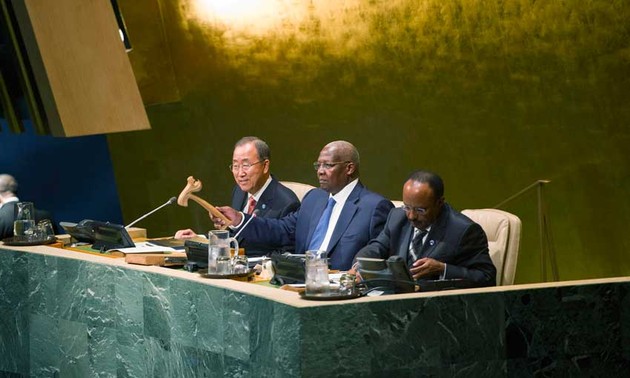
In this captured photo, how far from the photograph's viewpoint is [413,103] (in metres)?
7.27

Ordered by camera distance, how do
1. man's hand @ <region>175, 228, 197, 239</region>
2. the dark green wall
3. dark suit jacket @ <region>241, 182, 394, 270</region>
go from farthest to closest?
the dark green wall → man's hand @ <region>175, 228, 197, 239</region> → dark suit jacket @ <region>241, 182, 394, 270</region>

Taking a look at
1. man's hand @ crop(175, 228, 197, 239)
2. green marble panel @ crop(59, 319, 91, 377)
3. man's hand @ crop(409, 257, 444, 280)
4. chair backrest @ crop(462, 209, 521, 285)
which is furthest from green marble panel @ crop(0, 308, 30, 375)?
chair backrest @ crop(462, 209, 521, 285)

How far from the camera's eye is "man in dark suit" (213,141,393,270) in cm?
518

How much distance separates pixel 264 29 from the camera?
309 inches

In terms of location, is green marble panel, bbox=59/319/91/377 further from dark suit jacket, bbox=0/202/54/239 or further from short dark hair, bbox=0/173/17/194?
short dark hair, bbox=0/173/17/194

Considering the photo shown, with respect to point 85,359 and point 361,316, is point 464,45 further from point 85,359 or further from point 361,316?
point 361,316

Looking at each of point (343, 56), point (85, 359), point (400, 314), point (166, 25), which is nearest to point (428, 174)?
point (400, 314)

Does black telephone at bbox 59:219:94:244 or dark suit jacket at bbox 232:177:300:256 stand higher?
black telephone at bbox 59:219:94:244

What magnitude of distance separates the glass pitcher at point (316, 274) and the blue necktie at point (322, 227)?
4.91 ft

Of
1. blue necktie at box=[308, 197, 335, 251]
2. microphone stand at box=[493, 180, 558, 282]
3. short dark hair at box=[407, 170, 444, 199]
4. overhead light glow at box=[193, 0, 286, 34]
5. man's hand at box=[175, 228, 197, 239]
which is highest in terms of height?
overhead light glow at box=[193, 0, 286, 34]

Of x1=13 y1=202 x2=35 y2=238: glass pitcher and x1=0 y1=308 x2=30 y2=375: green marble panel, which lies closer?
x1=0 y1=308 x2=30 y2=375: green marble panel

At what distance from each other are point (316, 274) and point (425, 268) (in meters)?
0.70

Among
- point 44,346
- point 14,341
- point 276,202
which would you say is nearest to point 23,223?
point 14,341

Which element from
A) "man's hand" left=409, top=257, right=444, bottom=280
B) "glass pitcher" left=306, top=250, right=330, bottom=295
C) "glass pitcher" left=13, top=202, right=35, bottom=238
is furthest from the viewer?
"glass pitcher" left=13, top=202, right=35, bottom=238
